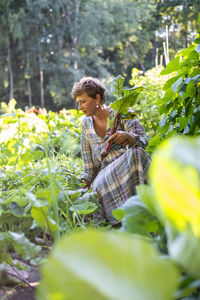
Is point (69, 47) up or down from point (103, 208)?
up

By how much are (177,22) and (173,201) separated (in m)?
29.1

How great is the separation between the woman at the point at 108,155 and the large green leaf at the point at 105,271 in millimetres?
1494

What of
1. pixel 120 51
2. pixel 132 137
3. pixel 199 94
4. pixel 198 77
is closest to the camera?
pixel 198 77

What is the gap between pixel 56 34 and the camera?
2255 cm

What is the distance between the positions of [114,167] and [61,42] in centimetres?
2161

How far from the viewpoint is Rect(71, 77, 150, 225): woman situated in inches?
76.2

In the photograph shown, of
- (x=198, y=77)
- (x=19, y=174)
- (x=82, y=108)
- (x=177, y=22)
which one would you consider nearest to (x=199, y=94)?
(x=198, y=77)

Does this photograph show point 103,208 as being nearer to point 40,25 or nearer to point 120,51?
point 40,25

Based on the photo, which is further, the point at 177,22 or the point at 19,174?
the point at 177,22

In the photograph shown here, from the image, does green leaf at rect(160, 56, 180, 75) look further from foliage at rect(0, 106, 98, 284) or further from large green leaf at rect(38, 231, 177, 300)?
large green leaf at rect(38, 231, 177, 300)

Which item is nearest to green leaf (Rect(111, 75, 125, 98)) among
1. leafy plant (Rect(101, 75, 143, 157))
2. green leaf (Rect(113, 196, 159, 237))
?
leafy plant (Rect(101, 75, 143, 157))

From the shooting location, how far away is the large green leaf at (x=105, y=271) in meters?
0.34

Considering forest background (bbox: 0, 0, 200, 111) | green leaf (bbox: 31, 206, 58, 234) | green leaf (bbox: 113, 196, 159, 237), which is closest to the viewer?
green leaf (bbox: 113, 196, 159, 237)

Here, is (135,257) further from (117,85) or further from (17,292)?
(117,85)
